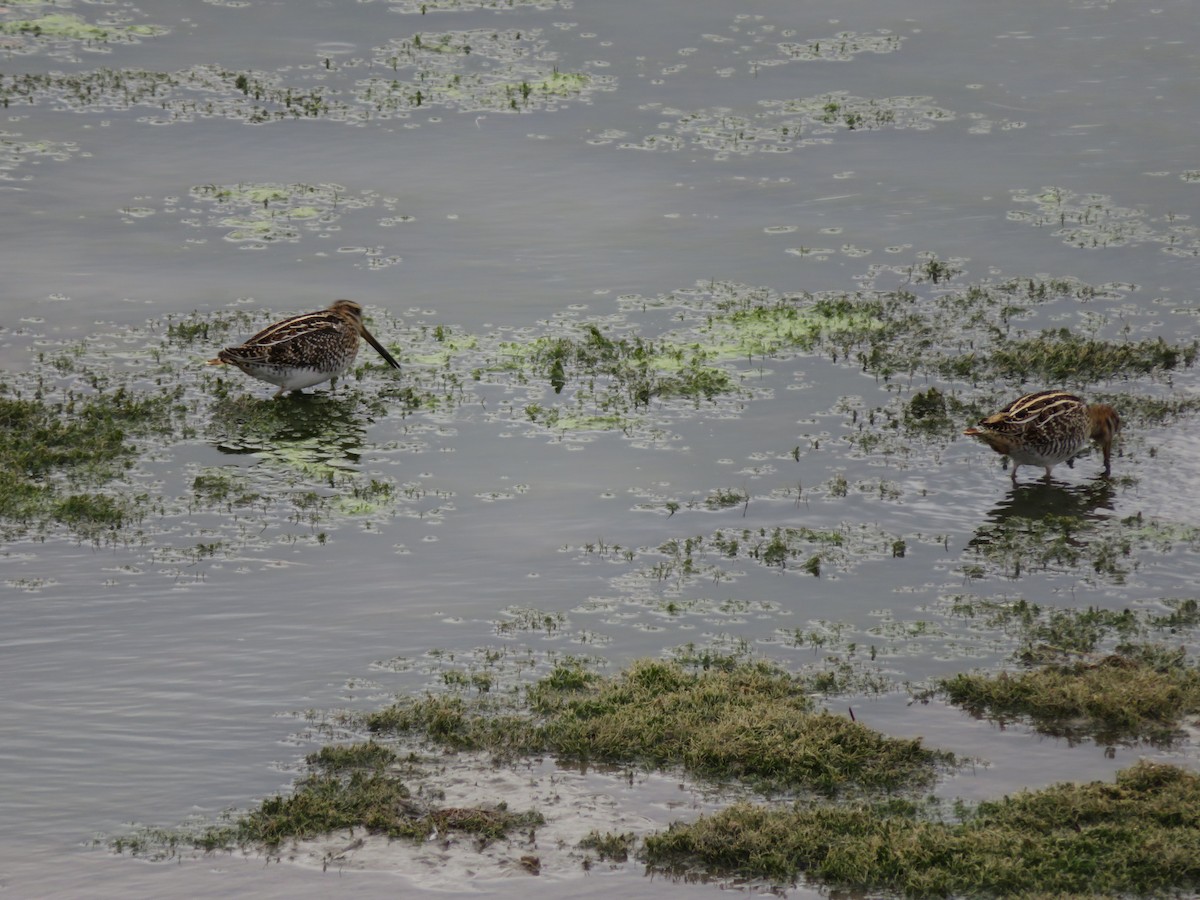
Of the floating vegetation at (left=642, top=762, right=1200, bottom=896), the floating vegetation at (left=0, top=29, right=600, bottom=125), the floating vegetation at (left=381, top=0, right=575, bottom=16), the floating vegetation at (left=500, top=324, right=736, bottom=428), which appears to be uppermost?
the floating vegetation at (left=381, top=0, right=575, bottom=16)

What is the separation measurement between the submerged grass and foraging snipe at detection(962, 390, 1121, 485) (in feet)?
14.4

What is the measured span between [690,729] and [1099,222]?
42.7 ft

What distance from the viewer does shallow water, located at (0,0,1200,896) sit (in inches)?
453

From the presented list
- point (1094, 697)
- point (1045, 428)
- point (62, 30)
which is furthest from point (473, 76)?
point (1094, 697)

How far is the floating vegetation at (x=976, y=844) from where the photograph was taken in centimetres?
933

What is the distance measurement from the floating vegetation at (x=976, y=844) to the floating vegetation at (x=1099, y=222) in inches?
477

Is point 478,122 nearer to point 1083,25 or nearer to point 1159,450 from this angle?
point 1083,25

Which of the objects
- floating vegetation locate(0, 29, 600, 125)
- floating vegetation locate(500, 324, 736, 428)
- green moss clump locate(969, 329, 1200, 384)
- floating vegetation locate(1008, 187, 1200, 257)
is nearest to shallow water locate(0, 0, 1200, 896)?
floating vegetation locate(1008, 187, 1200, 257)

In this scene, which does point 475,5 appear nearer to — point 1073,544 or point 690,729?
point 1073,544

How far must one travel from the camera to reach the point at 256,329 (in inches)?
730

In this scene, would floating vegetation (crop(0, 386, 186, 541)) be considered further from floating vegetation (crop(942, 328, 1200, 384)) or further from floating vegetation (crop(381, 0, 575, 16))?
floating vegetation (crop(381, 0, 575, 16))

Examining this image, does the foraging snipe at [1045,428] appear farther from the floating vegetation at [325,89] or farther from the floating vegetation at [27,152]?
the floating vegetation at [27,152]

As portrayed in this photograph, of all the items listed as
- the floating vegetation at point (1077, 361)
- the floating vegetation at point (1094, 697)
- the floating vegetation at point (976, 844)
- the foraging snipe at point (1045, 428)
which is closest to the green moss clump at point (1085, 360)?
the floating vegetation at point (1077, 361)

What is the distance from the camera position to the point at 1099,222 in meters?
21.6
